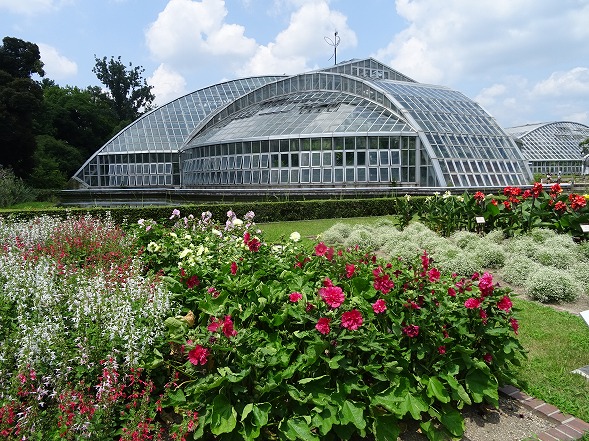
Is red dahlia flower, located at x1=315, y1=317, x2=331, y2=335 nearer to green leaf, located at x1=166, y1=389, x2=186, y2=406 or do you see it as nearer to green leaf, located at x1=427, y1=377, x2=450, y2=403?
green leaf, located at x1=427, y1=377, x2=450, y2=403

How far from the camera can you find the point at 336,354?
384 cm

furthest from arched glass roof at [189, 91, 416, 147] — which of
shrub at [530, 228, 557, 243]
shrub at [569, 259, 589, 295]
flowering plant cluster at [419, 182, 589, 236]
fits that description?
shrub at [569, 259, 589, 295]

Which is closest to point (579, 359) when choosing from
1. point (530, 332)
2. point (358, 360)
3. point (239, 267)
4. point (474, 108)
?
point (530, 332)

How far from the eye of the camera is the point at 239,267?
5461 mm

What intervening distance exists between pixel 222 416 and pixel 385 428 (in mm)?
1302

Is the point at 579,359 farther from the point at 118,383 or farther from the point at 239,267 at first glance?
the point at 118,383

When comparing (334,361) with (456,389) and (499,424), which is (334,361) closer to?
(456,389)

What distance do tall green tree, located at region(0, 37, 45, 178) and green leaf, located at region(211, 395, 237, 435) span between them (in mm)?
39776

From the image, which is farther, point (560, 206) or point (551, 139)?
point (551, 139)

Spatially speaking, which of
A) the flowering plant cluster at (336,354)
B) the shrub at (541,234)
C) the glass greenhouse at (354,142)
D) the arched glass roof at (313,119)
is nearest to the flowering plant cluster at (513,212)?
the shrub at (541,234)

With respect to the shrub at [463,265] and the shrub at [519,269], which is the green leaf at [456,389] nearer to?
the shrub at [463,265]

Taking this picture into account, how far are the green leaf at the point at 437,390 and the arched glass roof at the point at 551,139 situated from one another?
59562mm

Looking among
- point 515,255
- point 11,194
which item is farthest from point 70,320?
point 11,194

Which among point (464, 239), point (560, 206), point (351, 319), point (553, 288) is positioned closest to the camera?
point (351, 319)
